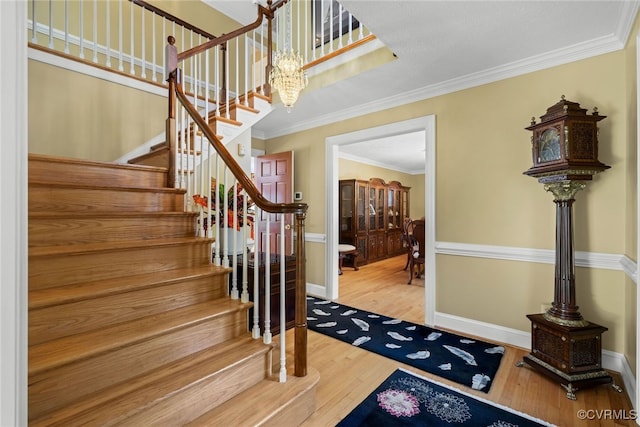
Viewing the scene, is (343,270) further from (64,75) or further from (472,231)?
(64,75)

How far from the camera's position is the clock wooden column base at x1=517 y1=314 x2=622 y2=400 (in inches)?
76.0

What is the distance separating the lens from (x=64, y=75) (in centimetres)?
312

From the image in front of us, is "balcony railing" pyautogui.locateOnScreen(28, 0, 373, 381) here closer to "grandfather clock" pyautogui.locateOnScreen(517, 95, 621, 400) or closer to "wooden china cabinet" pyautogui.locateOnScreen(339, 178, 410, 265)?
"grandfather clock" pyautogui.locateOnScreen(517, 95, 621, 400)

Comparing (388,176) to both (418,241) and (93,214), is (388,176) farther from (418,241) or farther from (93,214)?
(93,214)

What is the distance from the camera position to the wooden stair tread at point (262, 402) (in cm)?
143

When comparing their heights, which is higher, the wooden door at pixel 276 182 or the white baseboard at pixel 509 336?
the wooden door at pixel 276 182

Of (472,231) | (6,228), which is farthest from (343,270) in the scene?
(6,228)

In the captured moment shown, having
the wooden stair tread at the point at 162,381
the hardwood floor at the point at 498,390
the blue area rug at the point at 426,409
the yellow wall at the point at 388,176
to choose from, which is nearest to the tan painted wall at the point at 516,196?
the hardwood floor at the point at 498,390

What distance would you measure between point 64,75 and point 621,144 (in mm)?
5164

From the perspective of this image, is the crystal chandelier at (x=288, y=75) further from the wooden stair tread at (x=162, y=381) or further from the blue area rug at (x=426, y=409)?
the blue area rug at (x=426, y=409)

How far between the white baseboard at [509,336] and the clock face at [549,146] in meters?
1.51

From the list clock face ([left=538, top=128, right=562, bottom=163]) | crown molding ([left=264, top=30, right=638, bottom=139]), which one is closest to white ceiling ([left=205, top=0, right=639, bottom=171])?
crown molding ([left=264, top=30, right=638, bottom=139])

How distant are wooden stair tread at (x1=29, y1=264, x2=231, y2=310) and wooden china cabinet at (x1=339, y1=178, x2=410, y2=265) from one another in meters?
4.64

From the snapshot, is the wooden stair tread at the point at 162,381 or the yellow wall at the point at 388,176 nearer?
the wooden stair tread at the point at 162,381
